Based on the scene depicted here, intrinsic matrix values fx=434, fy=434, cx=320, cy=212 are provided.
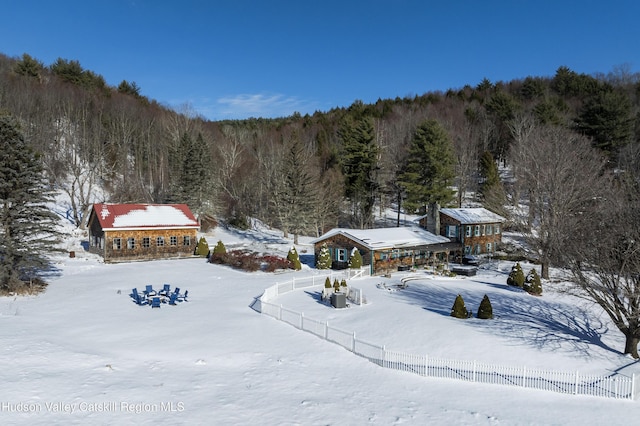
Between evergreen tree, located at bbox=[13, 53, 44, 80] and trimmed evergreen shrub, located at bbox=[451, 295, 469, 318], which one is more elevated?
evergreen tree, located at bbox=[13, 53, 44, 80]

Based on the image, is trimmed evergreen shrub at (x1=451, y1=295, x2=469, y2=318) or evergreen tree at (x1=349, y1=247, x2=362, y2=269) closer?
trimmed evergreen shrub at (x1=451, y1=295, x2=469, y2=318)

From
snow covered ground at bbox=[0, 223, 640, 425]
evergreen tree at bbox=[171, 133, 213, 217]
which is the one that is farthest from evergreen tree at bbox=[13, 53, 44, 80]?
snow covered ground at bbox=[0, 223, 640, 425]

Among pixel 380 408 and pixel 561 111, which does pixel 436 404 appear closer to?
pixel 380 408

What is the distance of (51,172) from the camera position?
2127 inches

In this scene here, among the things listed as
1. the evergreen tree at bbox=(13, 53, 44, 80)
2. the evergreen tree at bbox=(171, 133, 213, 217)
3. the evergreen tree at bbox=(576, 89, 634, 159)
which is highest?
the evergreen tree at bbox=(13, 53, 44, 80)

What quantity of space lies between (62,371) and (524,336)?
61.3 ft

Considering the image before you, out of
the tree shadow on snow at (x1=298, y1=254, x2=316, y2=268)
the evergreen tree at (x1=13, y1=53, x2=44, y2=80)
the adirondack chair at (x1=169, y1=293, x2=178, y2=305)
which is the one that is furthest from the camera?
the evergreen tree at (x1=13, y1=53, x2=44, y2=80)

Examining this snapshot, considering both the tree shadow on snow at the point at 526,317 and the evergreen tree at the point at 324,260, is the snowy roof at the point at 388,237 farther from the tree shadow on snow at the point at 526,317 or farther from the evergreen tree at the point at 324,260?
the tree shadow on snow at the point at 526,317

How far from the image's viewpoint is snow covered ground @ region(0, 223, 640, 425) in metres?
11.6

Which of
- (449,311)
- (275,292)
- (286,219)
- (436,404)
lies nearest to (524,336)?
(449,311)

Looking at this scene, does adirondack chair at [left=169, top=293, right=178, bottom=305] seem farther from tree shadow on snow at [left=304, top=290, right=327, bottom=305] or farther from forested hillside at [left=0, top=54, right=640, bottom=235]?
forested hillside at [left=0, top=54, right=640, bottom=235]

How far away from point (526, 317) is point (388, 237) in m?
15.8

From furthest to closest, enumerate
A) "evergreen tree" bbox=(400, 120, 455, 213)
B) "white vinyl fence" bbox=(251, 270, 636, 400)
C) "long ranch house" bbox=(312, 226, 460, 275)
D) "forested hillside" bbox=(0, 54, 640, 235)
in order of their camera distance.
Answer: "forested hillside" bbox=(0, 54, 640, 235) < "evergreen tree" bbox=(400, 120, 455, 213) < "long ranch house" bbox=(312, 226, 460, 275) < "white vinyl fence" bbox=(251, 270, 636, 400)

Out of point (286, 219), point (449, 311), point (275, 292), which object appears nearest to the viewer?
point (449, 311)
